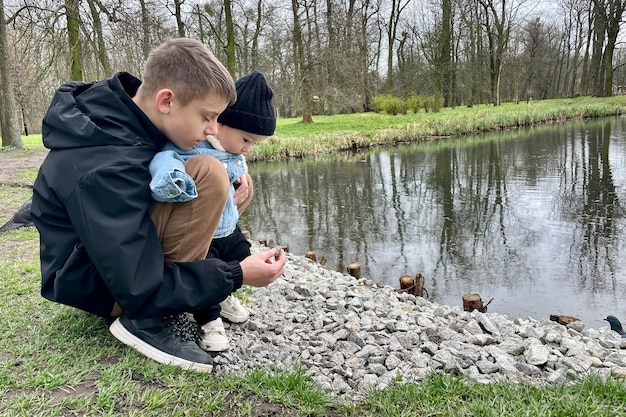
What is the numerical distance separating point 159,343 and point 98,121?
3.23ft

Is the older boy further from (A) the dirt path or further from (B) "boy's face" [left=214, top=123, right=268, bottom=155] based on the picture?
(A) the dirt path

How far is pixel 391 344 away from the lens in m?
2.73

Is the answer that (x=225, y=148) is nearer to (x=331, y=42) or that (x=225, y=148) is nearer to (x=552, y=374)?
(x=552, y=374)

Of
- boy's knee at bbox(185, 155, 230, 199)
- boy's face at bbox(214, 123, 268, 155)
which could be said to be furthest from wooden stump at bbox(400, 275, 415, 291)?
boy's knee at bbox(185, 155, 230, 199)

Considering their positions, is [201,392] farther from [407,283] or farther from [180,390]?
[407,283]

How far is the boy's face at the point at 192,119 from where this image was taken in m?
1.93

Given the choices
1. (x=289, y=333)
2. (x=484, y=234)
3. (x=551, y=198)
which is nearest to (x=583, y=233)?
(x=484, y=234)

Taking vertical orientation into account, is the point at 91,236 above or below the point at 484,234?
above

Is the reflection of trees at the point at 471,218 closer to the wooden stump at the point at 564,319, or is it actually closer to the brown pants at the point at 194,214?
the wooden stump at the point at 564,319

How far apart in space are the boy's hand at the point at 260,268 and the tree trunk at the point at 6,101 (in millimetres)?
13939

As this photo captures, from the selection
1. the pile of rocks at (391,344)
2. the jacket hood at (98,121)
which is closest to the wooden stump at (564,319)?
the pile of rocks at (391,344)

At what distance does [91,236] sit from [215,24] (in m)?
21.7

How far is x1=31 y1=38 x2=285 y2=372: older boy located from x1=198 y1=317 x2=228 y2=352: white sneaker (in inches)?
7.8

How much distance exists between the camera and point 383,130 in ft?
58.7
